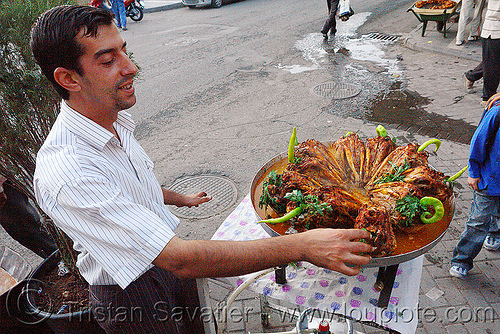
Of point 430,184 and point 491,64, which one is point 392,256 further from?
point 491,64

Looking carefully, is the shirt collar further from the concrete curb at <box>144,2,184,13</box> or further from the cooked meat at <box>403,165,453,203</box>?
the concrete curb at <box>144,2,184,13</box>

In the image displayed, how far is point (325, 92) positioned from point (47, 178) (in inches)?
264

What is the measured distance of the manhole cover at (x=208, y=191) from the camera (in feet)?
15.8

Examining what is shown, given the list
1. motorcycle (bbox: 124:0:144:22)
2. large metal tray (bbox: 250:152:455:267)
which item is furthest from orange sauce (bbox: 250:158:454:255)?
motorcycle (bbox: 124:0:144:22)

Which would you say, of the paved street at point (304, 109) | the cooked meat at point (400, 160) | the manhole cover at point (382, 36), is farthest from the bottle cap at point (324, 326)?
the manhole cover at point (382, 36)

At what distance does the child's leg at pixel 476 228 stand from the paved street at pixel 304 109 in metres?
0.26

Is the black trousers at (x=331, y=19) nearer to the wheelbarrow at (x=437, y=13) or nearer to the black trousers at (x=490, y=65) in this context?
the wheelbarrow at (x=437, y=13)

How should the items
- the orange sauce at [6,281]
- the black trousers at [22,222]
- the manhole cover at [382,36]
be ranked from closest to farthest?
the orange sauce at [6,281], the black trousers at [22,222], the manhole cover at [382,36]

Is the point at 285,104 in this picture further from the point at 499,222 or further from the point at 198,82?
the point at 499,222

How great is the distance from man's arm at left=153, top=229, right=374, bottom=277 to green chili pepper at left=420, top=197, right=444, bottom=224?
0.44 metres

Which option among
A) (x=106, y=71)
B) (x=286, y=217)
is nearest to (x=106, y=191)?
(x=106, y=71)

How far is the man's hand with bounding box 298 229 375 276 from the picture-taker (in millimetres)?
1666

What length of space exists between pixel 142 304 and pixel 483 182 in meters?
2.78

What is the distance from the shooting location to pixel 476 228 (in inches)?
128
